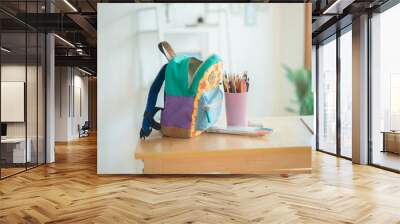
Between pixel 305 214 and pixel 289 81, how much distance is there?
2484mm

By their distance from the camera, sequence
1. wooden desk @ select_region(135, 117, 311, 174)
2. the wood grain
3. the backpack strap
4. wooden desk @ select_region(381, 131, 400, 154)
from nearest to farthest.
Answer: the wood grain < wooden desk @ select_region(135, 117, 311, 174) < the backpack strap < wooden desk @ select_region(381, 131, 400, 154)

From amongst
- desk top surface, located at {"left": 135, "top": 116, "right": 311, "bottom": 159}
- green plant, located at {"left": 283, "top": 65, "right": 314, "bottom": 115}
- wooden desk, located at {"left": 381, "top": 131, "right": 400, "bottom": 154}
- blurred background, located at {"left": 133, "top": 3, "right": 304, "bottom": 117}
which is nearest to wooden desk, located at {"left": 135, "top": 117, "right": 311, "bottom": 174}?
desk top surface, located at {"left": 135, "top": 116, "right": 311, "bottom": 159}

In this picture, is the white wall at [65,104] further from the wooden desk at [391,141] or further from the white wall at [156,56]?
the wooden desk at [391,141]

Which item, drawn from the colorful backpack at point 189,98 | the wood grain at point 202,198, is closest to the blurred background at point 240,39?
the colorful backpack at point 189,98

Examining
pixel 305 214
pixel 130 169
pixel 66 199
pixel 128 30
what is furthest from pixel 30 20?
pixel 305 214

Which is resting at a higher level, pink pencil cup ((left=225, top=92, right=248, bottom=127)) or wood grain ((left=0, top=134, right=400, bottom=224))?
pink pencil cup ((left=225, top=92, right=248, bottom=127))

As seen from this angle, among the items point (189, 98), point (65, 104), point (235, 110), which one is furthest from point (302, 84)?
point (65, 104)

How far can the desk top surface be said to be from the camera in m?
5.13

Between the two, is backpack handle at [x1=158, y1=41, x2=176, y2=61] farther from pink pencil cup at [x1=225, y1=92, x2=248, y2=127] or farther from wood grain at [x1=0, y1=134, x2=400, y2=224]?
wood grain at [x1=0, y1=134, x2=400, y2=224]

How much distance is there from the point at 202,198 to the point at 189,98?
1.37m

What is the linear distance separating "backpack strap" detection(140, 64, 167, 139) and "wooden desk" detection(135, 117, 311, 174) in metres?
0.16

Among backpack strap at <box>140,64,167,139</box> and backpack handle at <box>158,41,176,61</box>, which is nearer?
backpack strap at <box>140,64,167,139</box>

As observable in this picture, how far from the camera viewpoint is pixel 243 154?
5.52 m

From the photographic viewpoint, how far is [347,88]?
7996 mm
